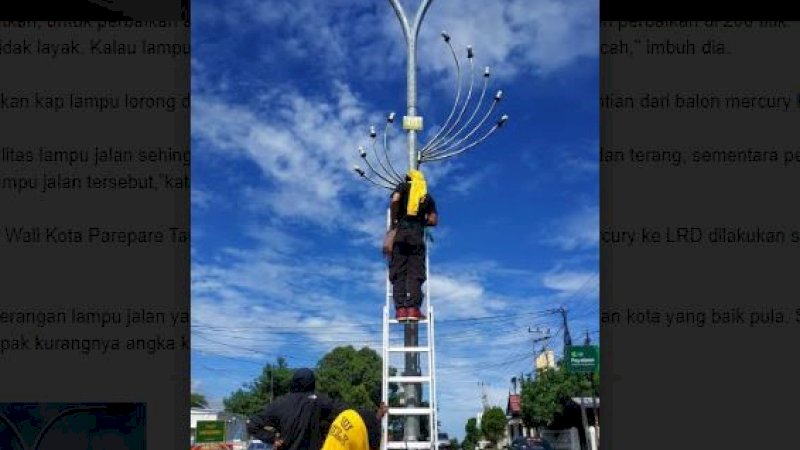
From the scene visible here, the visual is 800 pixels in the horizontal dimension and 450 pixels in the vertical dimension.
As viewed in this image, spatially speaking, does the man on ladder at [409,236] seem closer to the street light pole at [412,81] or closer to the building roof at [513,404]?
the street light pole at [412,81]

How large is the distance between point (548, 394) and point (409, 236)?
106 feet

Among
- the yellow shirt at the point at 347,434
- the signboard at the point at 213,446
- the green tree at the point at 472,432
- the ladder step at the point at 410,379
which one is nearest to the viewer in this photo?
the yellow shirt at the point at 347,434

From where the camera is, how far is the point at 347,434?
431 cm

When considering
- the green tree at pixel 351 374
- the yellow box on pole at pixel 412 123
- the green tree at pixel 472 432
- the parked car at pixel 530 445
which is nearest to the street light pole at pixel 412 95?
the yellow box on pole at pixel 412 123

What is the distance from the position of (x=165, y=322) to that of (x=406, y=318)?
2.52 m

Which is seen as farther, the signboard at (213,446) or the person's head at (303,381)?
the signboard at (213,446)

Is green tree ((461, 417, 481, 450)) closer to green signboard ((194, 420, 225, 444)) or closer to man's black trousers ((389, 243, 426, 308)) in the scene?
green signboard ((194, 420, 225, 444))

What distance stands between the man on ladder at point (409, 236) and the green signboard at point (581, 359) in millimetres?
20285

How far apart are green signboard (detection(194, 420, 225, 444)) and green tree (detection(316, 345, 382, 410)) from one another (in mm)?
12535

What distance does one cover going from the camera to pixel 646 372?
5387 millimetres

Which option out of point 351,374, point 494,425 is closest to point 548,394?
point 351,374

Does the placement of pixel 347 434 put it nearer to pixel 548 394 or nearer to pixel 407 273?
pixel 407 273

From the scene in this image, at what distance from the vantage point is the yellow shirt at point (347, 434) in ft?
14.1

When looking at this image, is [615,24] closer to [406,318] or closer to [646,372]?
[646,372]
